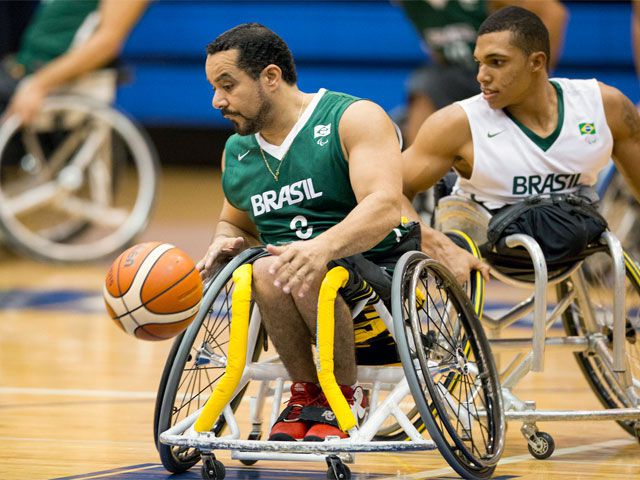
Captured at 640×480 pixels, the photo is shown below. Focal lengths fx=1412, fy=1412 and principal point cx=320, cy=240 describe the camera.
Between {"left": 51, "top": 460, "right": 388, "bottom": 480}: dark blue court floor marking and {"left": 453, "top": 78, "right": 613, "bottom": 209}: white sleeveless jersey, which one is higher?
{"left": 453, "top": 78, "right": 613, "bottom": 209}: white sleeveless jersey

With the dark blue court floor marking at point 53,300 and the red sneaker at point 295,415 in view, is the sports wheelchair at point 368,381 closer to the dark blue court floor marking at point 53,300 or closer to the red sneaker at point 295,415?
the red sneaker at point 295,415

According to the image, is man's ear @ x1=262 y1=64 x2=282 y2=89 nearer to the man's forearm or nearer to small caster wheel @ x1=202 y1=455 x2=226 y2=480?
the man's forearm

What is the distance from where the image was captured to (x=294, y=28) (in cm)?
1248

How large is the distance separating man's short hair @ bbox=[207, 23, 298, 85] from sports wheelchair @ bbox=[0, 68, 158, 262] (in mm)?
4325

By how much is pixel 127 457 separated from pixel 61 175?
4.32 m

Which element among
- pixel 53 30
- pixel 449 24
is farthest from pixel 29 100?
pixel 449 24

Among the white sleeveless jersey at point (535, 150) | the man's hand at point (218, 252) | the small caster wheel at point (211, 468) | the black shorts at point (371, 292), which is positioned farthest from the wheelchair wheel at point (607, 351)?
the small caster wheel at point (211, 468)

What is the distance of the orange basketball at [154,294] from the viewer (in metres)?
3.70

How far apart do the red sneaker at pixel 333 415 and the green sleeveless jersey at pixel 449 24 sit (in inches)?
128

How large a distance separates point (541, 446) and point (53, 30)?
16.2 ft

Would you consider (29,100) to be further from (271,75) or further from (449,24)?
(271,75)

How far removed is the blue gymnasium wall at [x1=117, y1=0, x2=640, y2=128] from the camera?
38.9ft

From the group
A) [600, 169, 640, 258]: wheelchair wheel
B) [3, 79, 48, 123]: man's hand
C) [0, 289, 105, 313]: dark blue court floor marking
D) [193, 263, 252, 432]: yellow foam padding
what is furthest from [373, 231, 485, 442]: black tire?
[3, 79, 48, 123]: man's hand

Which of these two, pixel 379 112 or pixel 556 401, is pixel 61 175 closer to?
pixel 556 401
